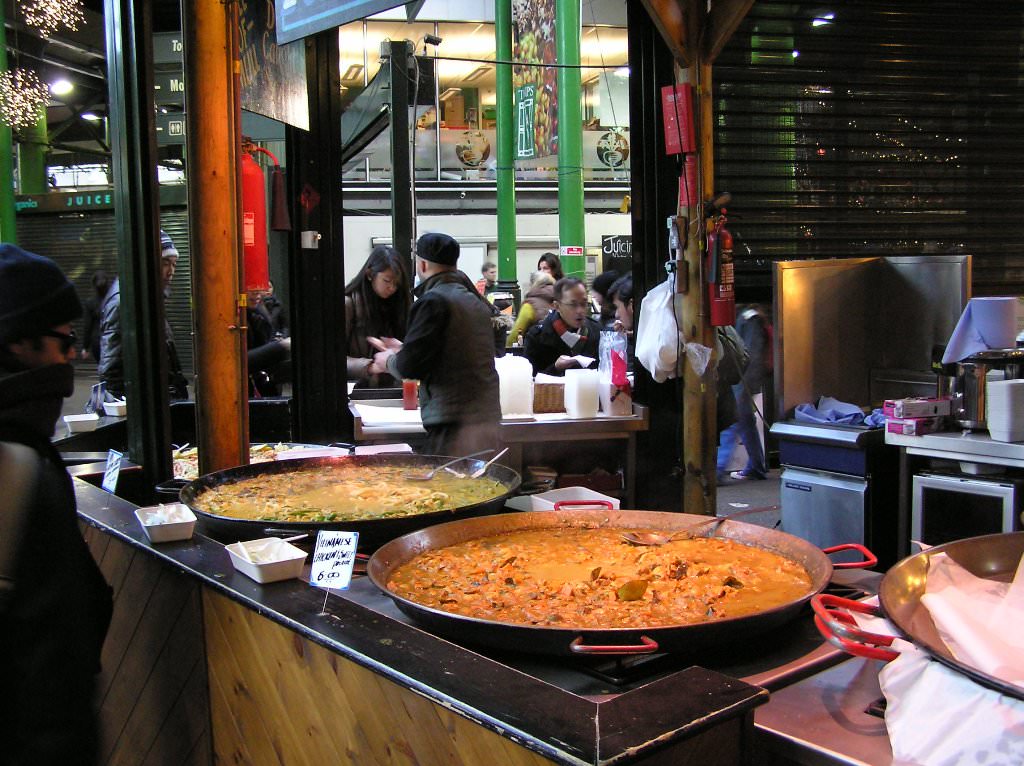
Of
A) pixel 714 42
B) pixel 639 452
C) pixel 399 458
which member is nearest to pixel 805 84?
pixel 714 42

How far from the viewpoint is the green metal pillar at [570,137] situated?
14.0m

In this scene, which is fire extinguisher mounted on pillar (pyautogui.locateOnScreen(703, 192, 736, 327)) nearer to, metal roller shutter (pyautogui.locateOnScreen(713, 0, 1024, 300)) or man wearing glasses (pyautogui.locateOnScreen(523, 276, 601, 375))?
metal roller shutter (pyautogui.locateOnScreen(713, 0, 1024, 300))

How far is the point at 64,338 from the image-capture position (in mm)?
1918

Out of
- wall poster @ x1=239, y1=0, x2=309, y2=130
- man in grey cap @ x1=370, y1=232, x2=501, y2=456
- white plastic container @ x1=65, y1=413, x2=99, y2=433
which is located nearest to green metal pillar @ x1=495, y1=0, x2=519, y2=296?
man in grey cap @ x1=370, y1=232, x2=501, y2=456

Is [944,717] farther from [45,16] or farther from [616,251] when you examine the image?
[616,251]

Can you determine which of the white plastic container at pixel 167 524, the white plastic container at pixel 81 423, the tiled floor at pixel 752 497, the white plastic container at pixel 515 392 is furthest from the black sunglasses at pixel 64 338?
the tiled floor at pixel 752 497

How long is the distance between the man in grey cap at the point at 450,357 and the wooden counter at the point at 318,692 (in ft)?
7.78

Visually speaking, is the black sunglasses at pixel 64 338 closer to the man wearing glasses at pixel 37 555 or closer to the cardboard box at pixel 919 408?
the man wearing glasses at pixel 37 555

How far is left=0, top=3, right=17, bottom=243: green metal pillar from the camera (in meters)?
7.29

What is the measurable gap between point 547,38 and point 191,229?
12.0 m

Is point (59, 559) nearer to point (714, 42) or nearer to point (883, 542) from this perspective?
point (714, 42)

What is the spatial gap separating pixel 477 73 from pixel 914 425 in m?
21.2

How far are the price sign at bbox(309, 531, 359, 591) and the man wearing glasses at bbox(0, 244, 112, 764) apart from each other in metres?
0.45

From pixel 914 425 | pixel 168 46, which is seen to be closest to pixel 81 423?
pixel 168 46
